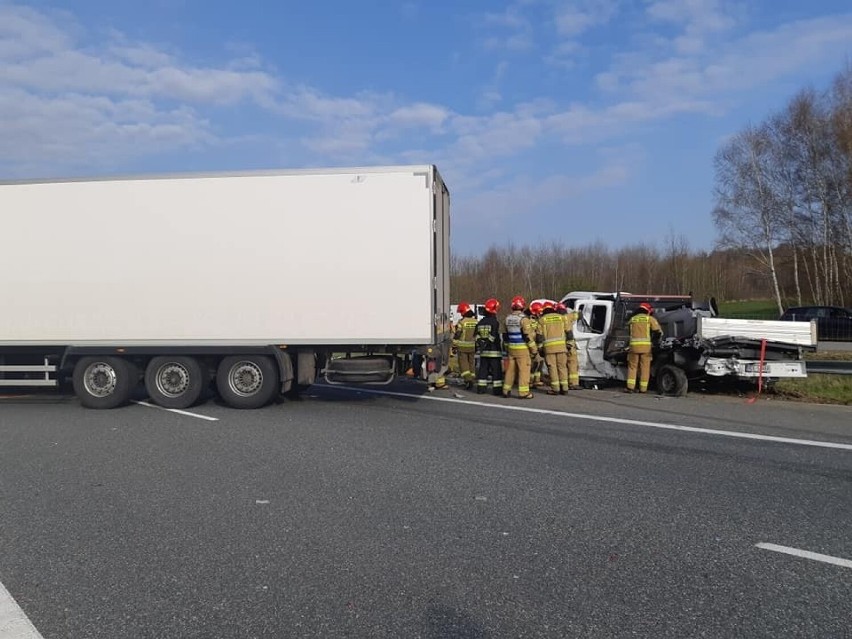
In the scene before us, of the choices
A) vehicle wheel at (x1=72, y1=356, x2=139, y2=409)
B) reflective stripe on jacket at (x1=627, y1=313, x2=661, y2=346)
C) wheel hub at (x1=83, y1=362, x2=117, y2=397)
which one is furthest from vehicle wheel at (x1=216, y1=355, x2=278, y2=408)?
reflective stripe on jacket at (x1=627, y1=313, x2=661, y2=346)

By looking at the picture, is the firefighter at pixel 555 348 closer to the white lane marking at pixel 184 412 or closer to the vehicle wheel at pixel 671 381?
the vehicle wheel at pixel 671 381

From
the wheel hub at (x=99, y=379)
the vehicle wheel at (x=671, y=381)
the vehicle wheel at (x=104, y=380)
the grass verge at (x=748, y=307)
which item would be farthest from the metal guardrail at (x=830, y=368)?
the grass verge at (x=748, y=307)

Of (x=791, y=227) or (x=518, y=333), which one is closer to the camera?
(x=518, y=333)

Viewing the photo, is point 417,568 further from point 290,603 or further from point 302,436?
point 302,436

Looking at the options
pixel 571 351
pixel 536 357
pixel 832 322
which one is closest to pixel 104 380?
pixel 536 357

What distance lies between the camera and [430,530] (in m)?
5.33

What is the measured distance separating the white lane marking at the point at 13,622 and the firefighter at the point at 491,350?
30.6ft

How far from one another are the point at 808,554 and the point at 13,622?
476 cm

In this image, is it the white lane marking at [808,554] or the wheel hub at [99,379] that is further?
the wheel hub at [99,379]

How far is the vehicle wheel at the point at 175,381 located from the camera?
11305 mm

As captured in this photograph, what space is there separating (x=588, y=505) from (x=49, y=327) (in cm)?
914

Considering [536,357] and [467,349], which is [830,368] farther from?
[467,349]

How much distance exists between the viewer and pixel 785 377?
1167 cm

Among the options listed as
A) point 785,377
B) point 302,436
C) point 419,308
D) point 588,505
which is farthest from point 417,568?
point 785,377
